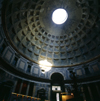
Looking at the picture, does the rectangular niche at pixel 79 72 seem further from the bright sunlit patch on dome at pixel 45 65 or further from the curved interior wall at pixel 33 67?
the bright sunlit patch on dome at pixel 45 65

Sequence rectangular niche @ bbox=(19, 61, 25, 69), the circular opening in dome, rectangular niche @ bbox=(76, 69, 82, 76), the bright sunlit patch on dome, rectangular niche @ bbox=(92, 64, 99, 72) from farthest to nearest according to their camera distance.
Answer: the circular opening in dome, the bright sunlit patch on dome, rectangular niche @ bbox=(76, 69, 82, 76), rectangular niche @ bbox=(92, 64, 99, 72), rectangular niche @ bbox=(19, 61, 25, 69)

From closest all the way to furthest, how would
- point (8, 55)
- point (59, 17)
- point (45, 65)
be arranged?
point (8, 55)
point (45, 65)
point (59, 17)

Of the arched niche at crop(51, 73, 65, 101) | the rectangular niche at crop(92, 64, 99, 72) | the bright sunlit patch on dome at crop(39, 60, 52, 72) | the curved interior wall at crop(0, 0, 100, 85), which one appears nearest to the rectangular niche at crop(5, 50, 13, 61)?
the curved interior wall at crop(0, 0, 100, 85)

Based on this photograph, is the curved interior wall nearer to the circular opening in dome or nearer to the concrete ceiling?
the concrete ceiling

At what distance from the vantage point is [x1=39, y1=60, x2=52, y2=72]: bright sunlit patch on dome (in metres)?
19.4

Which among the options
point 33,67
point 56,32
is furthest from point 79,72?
point 56,32

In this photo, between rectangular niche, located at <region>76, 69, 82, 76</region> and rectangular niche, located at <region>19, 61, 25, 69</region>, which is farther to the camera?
rectangular niche, located at <region>76, 69, 82, 76</region>

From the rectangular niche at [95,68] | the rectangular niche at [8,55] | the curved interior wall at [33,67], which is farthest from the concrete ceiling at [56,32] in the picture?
the rectangular niche at [95,68]

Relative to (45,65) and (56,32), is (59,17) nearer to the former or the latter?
(56,32)

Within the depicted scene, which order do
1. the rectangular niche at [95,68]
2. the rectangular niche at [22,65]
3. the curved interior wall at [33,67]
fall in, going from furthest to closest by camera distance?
the rectangular niche at [95,68], the rectangular niche at [22,65], the curved interior wall at [33,67]

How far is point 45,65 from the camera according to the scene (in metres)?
20.0

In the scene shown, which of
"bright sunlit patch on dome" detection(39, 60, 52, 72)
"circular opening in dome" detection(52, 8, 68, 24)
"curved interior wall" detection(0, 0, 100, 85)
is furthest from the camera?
"circular opening in dome" detection(52, 8, 68, 24)

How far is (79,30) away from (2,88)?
77.2ft

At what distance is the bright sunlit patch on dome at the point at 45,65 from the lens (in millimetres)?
19406
